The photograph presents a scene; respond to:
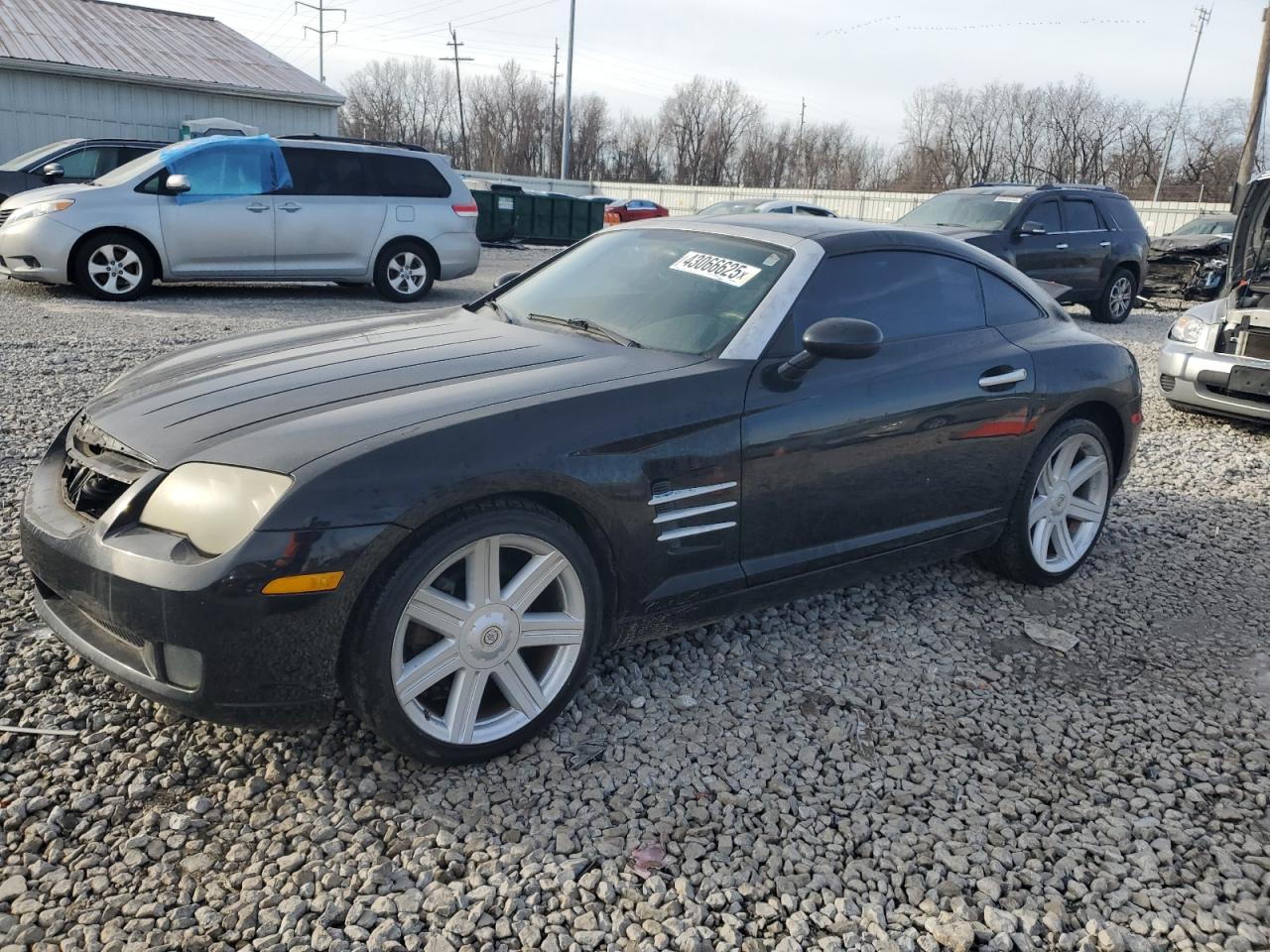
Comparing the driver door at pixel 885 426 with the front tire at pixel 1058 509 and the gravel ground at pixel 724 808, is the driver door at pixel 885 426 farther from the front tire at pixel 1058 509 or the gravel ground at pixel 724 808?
the gravel ground at pixel 724 808

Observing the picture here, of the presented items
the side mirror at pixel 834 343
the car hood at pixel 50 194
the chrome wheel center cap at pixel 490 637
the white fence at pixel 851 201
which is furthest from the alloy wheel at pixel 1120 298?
the white fence at pixel 851 201

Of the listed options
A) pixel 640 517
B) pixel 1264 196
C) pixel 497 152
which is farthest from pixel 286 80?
pixel 497 152

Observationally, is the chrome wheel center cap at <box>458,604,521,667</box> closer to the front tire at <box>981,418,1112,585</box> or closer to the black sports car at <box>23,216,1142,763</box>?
the black sports car at <box>23,216,1142,763</box>

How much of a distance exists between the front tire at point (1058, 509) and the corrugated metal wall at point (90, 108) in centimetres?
2273

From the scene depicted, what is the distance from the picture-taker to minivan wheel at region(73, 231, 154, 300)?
9859mm

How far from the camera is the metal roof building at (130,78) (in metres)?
20.8

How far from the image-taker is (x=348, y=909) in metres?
2.21

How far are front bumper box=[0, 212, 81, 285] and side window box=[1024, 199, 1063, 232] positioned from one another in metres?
10.7

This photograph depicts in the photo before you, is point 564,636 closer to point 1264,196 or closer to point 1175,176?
point 1264,196

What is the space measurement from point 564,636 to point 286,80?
981 inches

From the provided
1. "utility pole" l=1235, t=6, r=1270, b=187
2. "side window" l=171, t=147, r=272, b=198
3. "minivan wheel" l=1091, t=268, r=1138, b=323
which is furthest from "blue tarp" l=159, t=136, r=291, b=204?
"utility pole" l=1235, t=6, r=1270, b=187

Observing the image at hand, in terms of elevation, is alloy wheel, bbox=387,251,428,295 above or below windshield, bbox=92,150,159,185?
below

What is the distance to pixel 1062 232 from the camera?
40.4ft

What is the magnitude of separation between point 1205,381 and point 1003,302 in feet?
14.3
